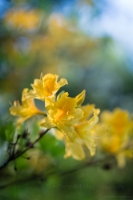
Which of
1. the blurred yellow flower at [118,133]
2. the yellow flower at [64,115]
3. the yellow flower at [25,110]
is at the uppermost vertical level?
the blurred yellow flower at [118,133]

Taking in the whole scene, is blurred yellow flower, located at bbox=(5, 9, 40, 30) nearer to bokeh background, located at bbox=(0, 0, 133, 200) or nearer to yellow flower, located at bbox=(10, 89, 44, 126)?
bokeh background, located at bbox=(0, 0, 133, 200)

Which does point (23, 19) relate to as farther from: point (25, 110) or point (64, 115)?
point (64, 115)

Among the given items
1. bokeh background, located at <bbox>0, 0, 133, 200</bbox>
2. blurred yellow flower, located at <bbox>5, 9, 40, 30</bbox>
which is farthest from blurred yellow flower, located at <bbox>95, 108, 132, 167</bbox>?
blurred yellow flower, located at <bbox>5, 9, 40, 30</bbox>

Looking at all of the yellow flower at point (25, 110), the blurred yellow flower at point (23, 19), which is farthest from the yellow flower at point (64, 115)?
the blurred yellow flower at point (23, 19)

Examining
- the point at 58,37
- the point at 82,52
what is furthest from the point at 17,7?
the point at 82,52

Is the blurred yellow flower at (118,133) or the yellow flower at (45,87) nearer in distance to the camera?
the yellow flower at (45,87)

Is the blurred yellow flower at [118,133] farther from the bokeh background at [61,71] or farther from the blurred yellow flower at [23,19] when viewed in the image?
the blurred yellow flower at [23,19]

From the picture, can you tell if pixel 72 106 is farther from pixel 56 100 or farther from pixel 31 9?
pixel 31 9
